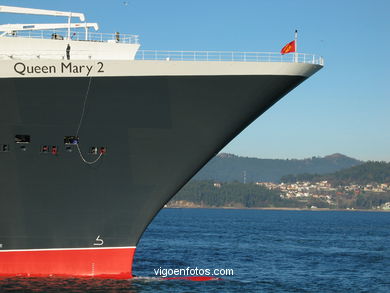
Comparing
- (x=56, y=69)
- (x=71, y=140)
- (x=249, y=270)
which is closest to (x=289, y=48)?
(x=56, y=69)

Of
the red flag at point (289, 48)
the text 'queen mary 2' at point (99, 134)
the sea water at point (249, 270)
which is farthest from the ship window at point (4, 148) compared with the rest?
the red flag at point (289, 48)

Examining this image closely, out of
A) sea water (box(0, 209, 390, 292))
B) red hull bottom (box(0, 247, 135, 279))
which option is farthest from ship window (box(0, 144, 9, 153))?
sea water (box(0, 209, 390, 292))

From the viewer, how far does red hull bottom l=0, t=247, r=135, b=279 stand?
28.1 meters

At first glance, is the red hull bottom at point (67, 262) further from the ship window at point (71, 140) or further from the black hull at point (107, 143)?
the ship window at point (71, 140)

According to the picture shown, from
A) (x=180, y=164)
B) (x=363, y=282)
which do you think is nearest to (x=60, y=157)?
(x=180, y=164)

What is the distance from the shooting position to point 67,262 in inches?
1118

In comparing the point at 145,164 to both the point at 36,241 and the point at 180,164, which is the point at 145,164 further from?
the point at 36,241

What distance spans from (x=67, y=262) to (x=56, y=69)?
9.25 m

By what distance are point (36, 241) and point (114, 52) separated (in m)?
9.92

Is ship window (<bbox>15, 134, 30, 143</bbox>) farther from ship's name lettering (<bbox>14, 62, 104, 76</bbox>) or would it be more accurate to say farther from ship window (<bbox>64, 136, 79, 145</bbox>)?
ship's name lettering (<bbox>14, 62, 104, 76</bbox>)

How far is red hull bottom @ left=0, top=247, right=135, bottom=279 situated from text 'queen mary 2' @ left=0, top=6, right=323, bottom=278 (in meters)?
0.05

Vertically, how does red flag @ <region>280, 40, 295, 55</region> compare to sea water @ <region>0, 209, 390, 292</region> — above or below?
above

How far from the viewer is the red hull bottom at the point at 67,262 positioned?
28062 mm

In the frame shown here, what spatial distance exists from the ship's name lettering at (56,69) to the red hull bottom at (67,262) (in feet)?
27.9
